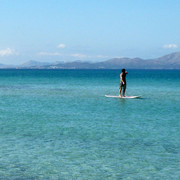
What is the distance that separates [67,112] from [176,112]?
7.86m

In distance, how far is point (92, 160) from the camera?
47.7 ft

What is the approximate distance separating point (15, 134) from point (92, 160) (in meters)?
5.97

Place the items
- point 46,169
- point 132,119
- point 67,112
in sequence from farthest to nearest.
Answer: point 67,112, point 132,119, point 46,169

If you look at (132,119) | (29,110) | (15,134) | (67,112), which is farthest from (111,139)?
(29,110)

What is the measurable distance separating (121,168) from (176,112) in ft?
54.6

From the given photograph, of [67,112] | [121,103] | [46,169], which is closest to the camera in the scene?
[46,169]

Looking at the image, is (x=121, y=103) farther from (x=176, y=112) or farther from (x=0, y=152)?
(x=0, y=152)

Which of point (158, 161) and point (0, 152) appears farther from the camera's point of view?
point (0, 152)

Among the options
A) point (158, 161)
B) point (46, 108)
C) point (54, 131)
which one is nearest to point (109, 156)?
point (158, 161)

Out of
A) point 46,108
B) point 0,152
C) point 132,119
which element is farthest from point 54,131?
point 46,108

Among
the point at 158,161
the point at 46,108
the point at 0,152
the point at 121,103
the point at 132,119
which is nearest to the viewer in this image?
the point at 158,161

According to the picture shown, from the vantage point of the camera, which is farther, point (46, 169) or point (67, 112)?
point (67, 112)

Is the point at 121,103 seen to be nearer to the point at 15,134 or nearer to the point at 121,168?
the point at 15,134

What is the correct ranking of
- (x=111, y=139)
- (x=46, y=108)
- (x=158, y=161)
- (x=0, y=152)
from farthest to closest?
(x=46, y=108), (x=111, y=139), (x=0, y=152), (x=158, y=161)
